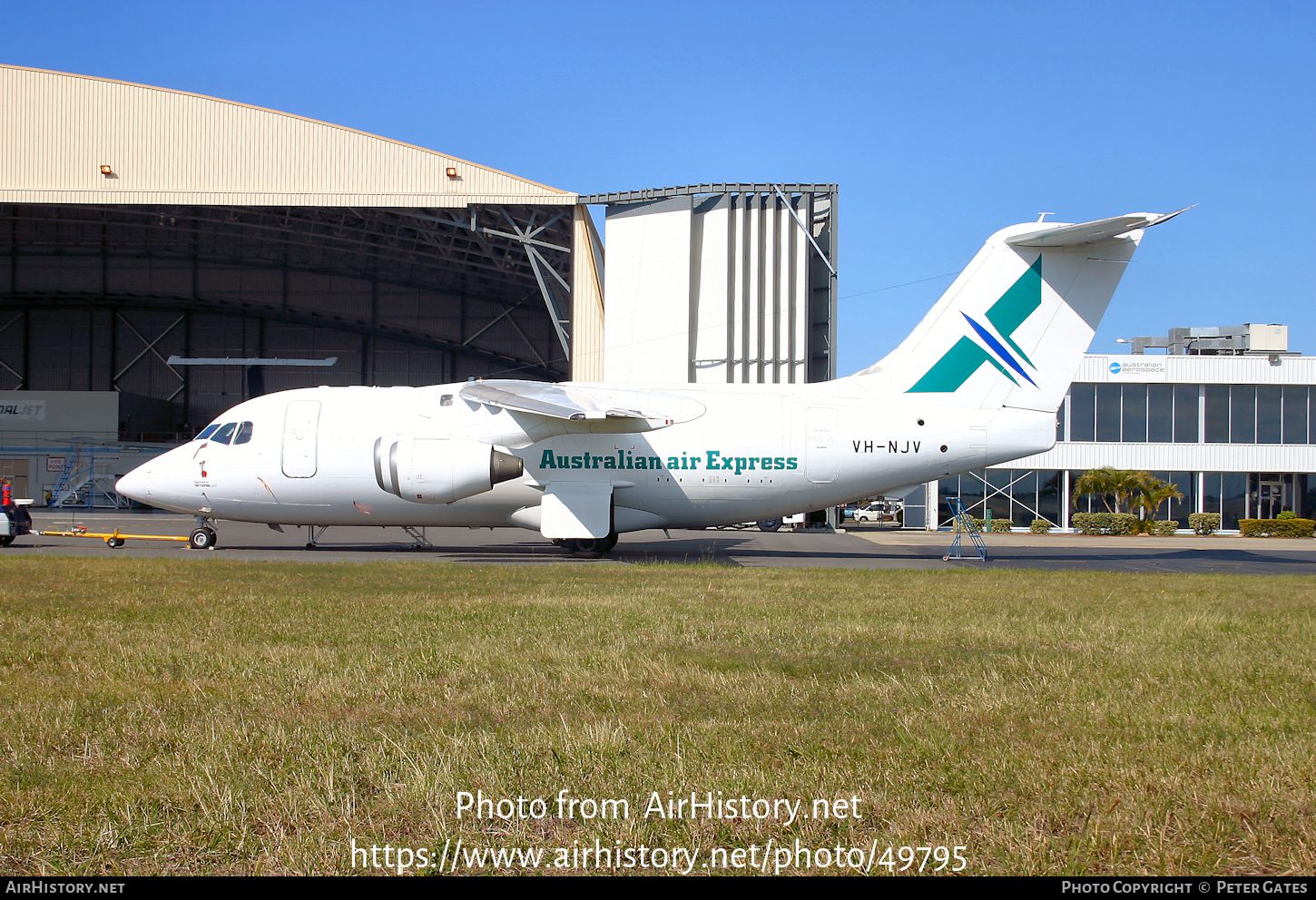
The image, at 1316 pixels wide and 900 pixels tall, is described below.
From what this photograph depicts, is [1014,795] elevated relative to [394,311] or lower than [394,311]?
lower

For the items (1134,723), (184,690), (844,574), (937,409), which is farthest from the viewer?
(937,409)

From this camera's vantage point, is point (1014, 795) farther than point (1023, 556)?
No

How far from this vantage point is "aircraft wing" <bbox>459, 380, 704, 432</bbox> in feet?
54.2

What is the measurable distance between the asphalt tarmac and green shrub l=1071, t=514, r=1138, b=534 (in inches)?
287

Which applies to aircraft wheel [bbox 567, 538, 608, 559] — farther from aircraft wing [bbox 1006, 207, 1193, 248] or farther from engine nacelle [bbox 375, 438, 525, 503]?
aircraft wing [bbox 1006, 207, 1193, 248]

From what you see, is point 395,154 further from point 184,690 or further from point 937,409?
point 184,690

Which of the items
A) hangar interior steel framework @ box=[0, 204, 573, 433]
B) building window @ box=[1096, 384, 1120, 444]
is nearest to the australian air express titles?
building window @ box=[1096, 384, 1120, 444]

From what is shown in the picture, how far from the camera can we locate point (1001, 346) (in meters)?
17.7

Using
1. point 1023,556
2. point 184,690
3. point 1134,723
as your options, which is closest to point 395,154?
point 1023,556

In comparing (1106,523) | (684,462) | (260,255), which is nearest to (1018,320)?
(684,462)

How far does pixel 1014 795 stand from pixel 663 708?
6.67ft

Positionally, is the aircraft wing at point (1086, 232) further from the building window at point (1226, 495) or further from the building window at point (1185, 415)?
the building window at point (1226, 495)

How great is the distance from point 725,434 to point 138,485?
12.6 m

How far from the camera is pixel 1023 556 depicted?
20.9 meters
